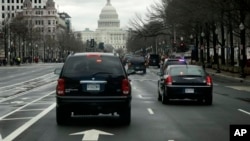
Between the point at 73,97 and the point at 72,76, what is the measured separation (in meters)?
0.53

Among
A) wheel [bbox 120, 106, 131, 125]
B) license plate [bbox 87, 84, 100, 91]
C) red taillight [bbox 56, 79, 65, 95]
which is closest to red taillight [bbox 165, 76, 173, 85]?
wheel [bbox 120, 106, 131, 125]

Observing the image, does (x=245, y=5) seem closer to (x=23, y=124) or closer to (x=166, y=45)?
(x=23, y=124)

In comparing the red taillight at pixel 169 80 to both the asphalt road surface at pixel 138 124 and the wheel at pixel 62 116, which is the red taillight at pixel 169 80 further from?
the wheel at pixel 62 116

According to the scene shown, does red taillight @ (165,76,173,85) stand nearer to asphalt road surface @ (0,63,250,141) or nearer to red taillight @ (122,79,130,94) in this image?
asphalt road surface @ (0,63,250,141)

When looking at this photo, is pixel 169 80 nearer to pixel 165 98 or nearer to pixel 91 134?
pixel 165 98

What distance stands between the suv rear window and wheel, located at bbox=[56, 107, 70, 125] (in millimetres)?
Answer: 952

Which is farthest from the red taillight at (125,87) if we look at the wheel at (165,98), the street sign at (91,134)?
the wheel at (165,98)

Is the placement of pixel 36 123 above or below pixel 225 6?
below

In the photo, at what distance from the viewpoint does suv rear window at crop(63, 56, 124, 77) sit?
49.8ft

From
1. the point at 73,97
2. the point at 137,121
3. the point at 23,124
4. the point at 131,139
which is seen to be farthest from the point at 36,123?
the point at 131,139

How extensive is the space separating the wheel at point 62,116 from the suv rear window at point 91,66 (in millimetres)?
952

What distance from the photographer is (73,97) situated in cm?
1500

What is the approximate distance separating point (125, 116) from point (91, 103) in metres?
1.12

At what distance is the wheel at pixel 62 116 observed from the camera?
15323 mm
